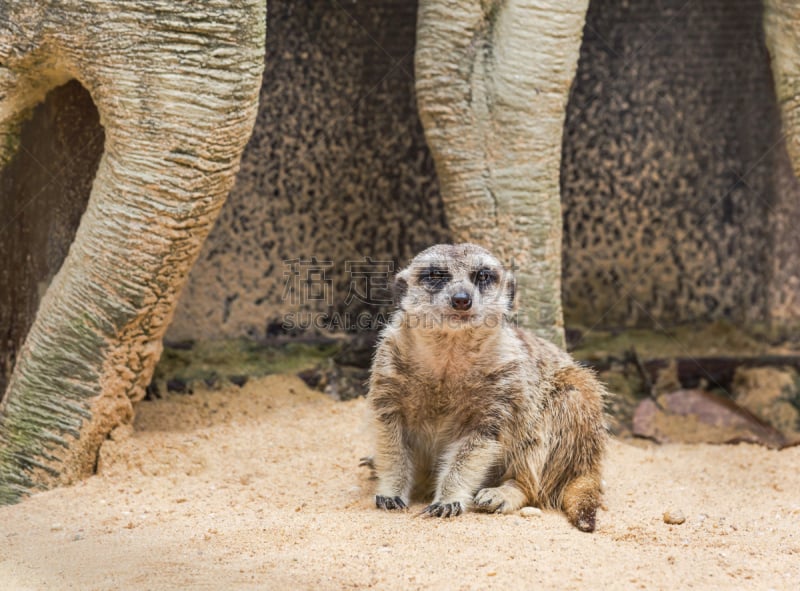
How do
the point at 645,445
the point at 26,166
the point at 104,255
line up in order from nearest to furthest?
the point at 104,255 → the point at 26,166 → the point at 645,445

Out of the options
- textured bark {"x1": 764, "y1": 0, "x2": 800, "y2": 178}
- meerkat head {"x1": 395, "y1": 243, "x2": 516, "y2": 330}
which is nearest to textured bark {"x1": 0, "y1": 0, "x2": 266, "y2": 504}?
meerkat head {"x1": 395, "y1": 243, "x2": 516, "y2": 330}

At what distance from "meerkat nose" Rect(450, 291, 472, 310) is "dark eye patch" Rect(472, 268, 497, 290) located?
0.17 m

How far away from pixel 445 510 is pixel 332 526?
0.36m

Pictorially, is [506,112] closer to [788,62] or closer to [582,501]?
[788,62]

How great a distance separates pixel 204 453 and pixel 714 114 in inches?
129

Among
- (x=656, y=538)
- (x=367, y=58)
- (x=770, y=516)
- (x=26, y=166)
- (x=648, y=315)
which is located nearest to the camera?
(x=656, y=538)

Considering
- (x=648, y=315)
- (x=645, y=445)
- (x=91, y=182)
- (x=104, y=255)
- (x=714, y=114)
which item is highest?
(x=714, y=114)

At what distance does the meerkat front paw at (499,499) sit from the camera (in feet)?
9.62

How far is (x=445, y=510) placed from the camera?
284 centimetres

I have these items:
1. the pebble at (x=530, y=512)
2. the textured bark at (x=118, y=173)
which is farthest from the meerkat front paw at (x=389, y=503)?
the textured bark at (x=118, y=173)

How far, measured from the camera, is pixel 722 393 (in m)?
4.89

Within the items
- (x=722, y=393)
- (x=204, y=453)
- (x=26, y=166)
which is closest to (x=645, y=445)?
(x=722, y=393)

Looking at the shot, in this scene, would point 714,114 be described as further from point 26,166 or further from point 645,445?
point 26,166

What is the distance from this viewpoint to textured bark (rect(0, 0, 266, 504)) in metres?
3.14
